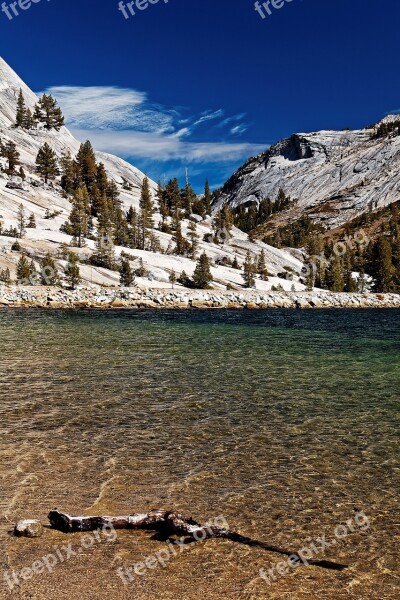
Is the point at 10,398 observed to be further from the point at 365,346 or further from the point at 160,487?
the point at 365,346

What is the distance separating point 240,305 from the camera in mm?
82750

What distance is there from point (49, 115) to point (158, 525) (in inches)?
6929

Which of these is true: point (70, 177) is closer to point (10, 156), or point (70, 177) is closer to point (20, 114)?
point (10, 156)

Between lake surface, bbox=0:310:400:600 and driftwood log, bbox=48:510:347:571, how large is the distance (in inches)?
6.9

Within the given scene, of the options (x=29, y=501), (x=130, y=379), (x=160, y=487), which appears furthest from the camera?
(x=130, y=379)

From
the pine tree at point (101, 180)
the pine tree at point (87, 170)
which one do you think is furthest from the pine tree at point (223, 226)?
the pine tree at point (87, 170)

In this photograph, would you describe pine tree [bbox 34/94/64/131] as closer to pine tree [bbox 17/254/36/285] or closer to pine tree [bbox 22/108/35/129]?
pine tree [bbox 22/108/35/129]

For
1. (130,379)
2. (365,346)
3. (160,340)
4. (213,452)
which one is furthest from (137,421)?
(365,346)

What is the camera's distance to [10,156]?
125 meters

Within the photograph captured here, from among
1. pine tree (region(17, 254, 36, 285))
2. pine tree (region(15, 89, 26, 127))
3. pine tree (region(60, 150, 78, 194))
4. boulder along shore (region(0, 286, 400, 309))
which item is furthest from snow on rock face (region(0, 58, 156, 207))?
boulder along shore (region(0, 286, 400, 309))

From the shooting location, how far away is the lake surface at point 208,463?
20.9ft

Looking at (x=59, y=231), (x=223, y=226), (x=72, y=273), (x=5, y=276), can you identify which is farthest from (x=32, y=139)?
(x=72, y=273)

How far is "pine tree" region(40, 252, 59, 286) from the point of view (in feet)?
261

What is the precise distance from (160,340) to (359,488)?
2463 centimetres
